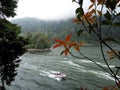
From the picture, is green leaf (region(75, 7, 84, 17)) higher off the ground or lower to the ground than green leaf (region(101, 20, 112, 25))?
higher

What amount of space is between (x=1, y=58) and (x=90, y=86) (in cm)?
1857

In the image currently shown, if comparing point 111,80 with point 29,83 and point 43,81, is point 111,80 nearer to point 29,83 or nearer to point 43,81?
point 43,81

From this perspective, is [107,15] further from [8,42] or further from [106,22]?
[8,42]

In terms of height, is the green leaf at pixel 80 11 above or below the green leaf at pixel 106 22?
above

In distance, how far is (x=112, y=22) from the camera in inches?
45.8

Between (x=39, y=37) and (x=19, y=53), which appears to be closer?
(x=19, y=53)

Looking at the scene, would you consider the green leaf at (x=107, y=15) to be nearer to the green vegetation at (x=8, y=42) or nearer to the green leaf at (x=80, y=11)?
the green leaf at (x=80, y=11)

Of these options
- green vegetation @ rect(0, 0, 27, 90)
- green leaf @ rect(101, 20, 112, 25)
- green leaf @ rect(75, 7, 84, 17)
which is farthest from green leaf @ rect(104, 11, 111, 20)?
green vegetation @ rect(0, 0, 27, 90)

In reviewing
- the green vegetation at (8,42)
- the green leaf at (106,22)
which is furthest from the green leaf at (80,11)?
the green vegetation at (8,42)

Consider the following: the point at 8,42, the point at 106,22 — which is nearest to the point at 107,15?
the point at 106,22

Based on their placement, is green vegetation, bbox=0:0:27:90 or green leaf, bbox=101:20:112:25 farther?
green vegetation, bbox=0:0:27:90

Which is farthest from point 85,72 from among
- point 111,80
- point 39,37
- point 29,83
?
point 39,37

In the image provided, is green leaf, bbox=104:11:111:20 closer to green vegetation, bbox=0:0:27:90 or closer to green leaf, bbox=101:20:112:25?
green leaf, bbox=101:20:112:25

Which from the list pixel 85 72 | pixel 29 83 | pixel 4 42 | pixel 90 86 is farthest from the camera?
pixel 85 72
